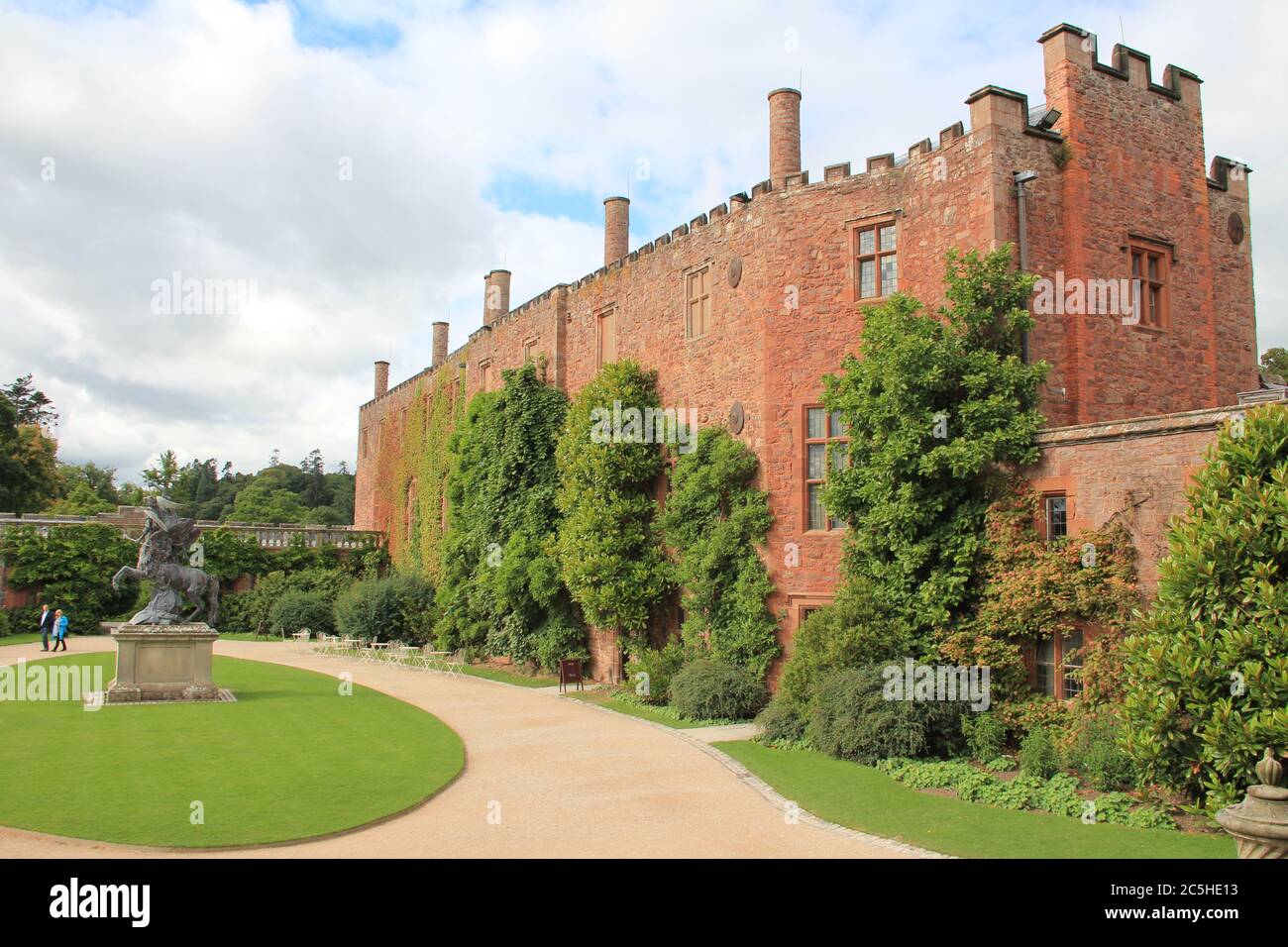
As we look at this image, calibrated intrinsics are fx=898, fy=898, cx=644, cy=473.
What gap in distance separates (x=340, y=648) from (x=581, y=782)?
19.7 metres

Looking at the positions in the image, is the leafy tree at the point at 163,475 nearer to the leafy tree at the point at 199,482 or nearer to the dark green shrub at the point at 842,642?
the leafy tree at the point at 199,482

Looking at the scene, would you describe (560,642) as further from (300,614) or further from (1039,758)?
(300,614)

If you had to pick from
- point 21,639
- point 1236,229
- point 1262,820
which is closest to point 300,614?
point 21,639

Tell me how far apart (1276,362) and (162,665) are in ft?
133

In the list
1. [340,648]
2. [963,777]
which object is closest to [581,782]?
[963,777]

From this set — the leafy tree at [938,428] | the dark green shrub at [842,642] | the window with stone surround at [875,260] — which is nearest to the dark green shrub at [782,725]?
the dark green shrub at [842,642]

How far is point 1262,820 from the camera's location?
773 centimetres

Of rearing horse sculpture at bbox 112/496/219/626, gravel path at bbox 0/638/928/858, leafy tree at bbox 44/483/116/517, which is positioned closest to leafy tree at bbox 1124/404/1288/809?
gravel path at bbox 0/638/928/858

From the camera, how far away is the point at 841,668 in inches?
579

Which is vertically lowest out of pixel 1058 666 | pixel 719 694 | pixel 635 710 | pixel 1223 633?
pixel 635 710

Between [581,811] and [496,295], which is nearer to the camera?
[581,811]

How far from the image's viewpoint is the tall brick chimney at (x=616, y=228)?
26.5 metres

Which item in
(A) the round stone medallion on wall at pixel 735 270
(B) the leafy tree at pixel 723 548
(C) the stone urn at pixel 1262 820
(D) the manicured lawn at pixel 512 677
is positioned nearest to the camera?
(C) the stone urn at pixel 1262 820

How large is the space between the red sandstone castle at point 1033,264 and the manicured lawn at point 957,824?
10.9 feet
